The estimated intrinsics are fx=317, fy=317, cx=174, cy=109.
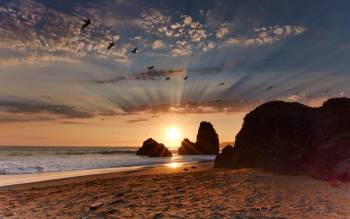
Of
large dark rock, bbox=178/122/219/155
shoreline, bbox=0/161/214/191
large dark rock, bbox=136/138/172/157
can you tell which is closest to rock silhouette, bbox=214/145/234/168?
shoreline, bbox=0/161/214/191

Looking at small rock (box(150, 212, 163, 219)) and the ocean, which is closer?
small rock (box(150, 212, 163, 219))

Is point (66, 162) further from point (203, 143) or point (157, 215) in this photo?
point (203, 143)

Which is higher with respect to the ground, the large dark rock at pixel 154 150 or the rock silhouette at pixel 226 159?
the large dark rock at pixel 154 150

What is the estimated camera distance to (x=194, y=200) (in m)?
12.9

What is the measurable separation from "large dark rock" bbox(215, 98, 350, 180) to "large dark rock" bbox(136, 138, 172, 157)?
69.2m

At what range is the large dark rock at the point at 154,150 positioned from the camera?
97.1m

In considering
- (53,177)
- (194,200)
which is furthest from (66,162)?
(194,200)

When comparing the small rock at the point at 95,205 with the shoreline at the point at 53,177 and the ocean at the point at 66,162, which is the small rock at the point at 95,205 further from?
the ocean at the point at 66,162

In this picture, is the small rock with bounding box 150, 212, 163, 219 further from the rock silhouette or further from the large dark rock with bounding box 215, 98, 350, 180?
the rock silhouette

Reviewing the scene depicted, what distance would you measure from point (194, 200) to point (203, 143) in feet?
344

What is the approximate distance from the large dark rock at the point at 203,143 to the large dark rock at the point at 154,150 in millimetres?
11615

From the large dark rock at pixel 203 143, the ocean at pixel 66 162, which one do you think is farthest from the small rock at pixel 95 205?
the large dark rock at pixel 203 143

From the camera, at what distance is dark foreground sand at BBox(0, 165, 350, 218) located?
11.1 meters

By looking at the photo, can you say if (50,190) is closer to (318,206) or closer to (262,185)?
(262,185)
